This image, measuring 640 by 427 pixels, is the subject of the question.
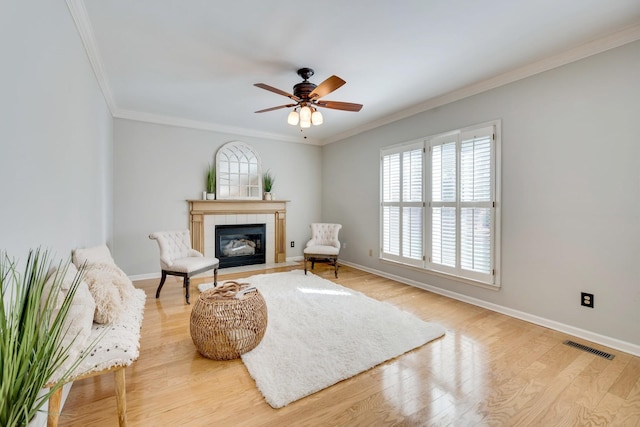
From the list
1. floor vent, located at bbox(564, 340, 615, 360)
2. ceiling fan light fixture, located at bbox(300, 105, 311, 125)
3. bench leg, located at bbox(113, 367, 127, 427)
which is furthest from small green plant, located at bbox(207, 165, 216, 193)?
floor vent, located at bbox(564, 340, 615, 360)

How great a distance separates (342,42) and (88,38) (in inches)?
82.7

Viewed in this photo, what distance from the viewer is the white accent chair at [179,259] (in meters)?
3.45

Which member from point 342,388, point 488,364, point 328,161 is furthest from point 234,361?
point 328,161

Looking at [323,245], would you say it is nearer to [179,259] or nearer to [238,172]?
[238,172]

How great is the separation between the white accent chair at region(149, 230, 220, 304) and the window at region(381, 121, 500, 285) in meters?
2.81

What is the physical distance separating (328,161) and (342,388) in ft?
15.7

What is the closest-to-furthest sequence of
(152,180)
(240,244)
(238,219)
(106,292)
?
(106,292) → (152,180) → (238,219) → (240,244)

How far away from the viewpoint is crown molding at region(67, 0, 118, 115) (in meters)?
1.96

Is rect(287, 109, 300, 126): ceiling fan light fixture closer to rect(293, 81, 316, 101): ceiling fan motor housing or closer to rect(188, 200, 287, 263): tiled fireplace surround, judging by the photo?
rect(293, 81, 316, 101): ceiling fan motor housing

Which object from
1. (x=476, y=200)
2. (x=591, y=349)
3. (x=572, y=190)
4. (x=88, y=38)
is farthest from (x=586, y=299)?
(x=88, y=38)

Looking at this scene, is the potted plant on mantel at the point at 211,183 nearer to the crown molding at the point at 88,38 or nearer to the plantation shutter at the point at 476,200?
the crown molding at the point at 88,38

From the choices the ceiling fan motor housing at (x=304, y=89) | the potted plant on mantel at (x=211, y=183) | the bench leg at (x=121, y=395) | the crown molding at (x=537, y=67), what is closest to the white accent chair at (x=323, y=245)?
the potted plant on mantel at (x=211, y=183)

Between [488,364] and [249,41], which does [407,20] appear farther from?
[488,364]

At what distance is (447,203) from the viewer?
359 cm
